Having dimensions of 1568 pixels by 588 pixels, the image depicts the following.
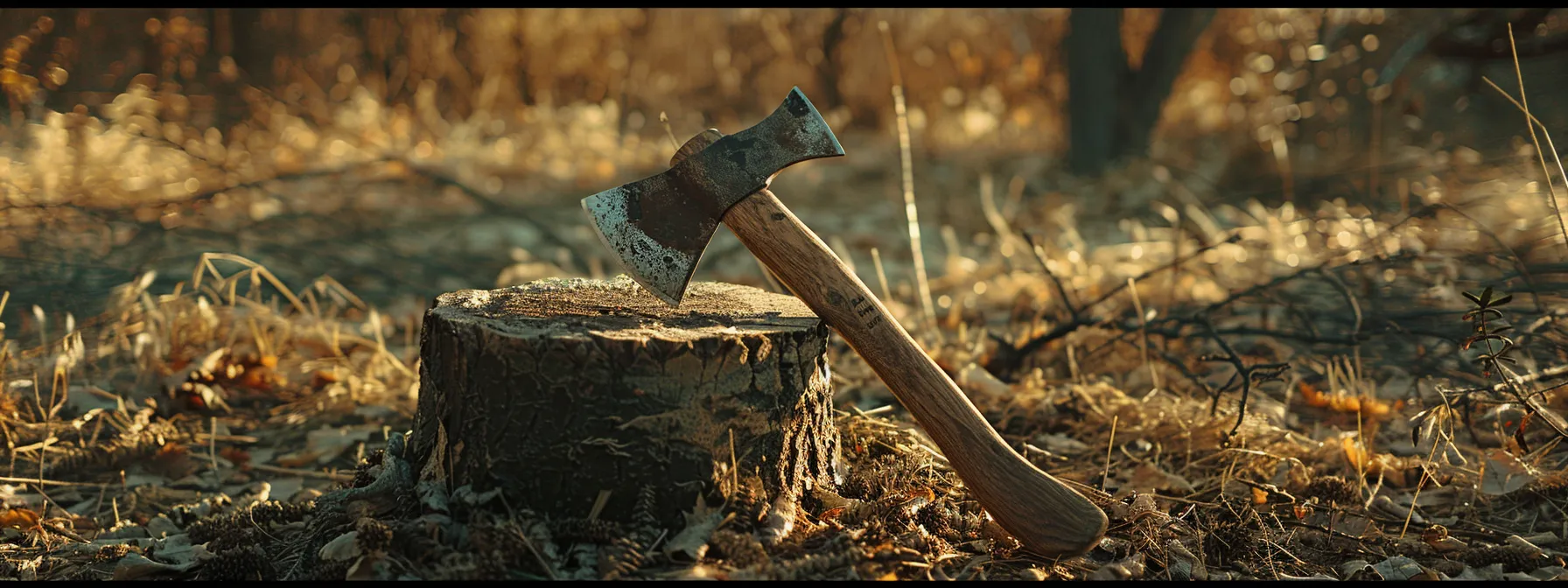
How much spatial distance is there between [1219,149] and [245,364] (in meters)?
6.64

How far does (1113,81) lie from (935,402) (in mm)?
5906

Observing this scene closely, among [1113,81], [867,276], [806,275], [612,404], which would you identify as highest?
[806,275]

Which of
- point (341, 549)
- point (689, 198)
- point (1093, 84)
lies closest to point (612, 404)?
point (689, 198)

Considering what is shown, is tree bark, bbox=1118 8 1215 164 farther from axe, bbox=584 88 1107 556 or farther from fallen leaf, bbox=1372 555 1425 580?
axe, bbox=584 88 1107 556

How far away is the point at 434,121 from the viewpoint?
27.3ft

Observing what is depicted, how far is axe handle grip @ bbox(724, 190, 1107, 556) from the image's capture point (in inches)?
82.7

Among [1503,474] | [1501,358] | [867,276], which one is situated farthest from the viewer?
[867,276]

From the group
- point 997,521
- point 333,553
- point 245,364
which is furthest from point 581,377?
point 245,364

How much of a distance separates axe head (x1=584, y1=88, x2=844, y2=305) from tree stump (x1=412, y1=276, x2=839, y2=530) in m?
0.13

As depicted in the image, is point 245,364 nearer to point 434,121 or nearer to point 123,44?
point 434,121

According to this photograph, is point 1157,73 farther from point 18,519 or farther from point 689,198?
point 18,519

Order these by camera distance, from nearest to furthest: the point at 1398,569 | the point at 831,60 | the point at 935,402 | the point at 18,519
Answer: the point at 935,402, the point at 1398,569, the point at 18,519, the point at 831,60

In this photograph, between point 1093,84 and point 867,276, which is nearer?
point 867,276

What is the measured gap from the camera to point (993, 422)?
321cm
